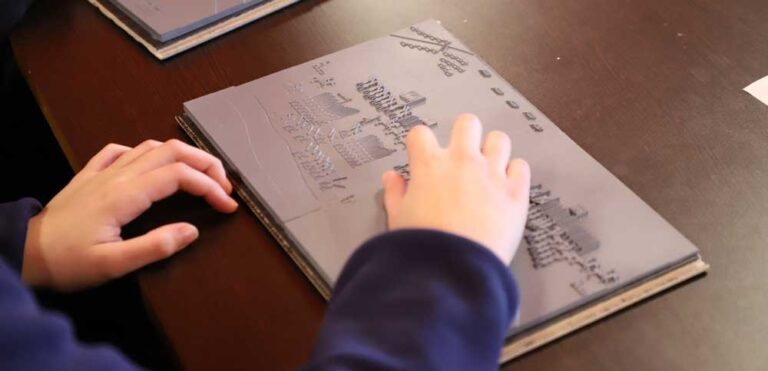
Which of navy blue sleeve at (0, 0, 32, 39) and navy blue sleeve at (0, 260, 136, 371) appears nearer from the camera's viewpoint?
navy blue sleeve at (0, 260, 136, 371)

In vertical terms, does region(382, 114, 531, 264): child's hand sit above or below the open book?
below

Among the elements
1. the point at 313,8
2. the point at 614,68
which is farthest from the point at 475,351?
the point at 313,8

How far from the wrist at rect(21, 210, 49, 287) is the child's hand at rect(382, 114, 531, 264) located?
28 centimetres

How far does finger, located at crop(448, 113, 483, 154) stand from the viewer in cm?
62

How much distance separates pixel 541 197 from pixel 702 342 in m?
0.15

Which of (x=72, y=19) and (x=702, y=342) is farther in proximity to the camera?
(x=72, y=19)

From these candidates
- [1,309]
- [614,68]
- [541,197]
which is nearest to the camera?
[1,309]

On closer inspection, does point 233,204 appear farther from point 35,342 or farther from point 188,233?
point 35,342

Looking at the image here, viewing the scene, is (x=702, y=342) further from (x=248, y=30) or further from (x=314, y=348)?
(x=248, y=30)

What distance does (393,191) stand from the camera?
0.60m

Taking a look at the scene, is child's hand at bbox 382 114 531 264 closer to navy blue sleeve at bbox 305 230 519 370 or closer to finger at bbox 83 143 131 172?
navy blue sleeve at bbox 305 230 519 370

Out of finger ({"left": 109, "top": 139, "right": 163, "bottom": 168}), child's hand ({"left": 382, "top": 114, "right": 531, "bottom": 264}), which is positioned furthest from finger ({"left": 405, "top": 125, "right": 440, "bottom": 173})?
finger ({"left": 109, "top": 139, "right": 163, "bottom": 168})

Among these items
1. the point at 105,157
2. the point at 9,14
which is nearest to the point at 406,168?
the point at 105,157

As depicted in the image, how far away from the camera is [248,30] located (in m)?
0.82
